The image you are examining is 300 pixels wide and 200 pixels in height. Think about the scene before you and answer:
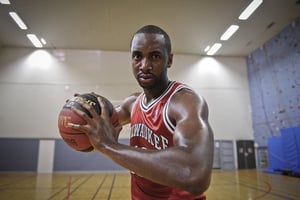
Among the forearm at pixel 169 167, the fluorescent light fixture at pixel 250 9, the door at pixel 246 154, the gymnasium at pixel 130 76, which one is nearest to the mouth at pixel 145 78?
the forearm at pixel 169 167

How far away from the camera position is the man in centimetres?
75

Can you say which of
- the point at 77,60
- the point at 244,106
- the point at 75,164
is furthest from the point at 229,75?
the point at 75,164

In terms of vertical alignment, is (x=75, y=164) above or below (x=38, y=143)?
below

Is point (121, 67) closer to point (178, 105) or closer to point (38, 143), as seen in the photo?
point (38, 143)

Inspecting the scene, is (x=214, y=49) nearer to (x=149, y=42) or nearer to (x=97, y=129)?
(x=149, y=42)

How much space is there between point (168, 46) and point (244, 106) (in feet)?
29.9

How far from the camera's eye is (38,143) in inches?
333

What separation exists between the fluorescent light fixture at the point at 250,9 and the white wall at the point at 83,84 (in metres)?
2.88

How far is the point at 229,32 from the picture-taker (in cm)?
798

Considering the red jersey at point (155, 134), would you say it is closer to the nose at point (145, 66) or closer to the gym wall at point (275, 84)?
the nose at point (145, 66)

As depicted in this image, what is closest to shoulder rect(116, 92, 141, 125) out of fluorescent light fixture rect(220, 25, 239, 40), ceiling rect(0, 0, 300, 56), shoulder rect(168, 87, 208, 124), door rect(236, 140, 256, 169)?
shoulder rect(168, 87, 208, 124)

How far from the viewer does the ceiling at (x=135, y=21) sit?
6.54m

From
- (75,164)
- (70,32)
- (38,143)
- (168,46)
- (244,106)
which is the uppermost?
(70,32)

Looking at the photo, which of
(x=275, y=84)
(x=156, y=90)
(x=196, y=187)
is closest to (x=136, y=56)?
(x=156, y=90)
